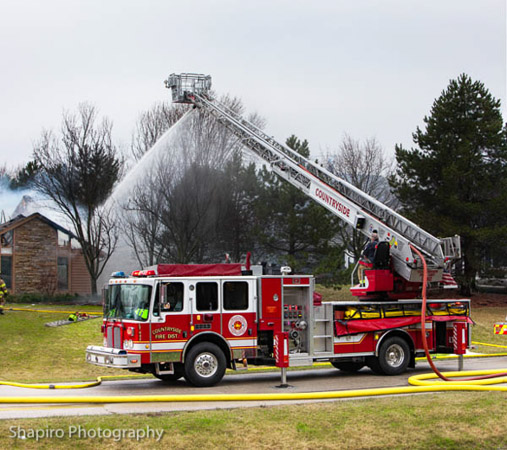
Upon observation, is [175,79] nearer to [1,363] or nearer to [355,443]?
[1,363]

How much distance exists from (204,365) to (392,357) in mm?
4488

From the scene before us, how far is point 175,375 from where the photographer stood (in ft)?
47.9

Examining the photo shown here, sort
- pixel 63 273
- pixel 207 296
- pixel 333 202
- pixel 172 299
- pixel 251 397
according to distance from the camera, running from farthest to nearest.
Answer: pixel 63 273 < pixel 333 202 < pixel 207 296 < pixel 172 299 < pixel 251 397

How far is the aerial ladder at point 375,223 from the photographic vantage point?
53.2 feet

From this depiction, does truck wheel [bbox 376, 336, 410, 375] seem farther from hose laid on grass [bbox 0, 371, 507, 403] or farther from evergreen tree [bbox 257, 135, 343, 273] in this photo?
evergreen tree [bbox 257, 135, 343, 273]

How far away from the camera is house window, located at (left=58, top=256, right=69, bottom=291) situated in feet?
128

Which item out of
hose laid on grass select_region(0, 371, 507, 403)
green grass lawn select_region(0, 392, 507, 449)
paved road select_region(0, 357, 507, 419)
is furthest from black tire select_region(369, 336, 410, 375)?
green grass lawn select_region(0, 392, 507, 449)

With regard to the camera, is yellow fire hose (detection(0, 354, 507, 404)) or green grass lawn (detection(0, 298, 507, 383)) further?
green grass lawn (detection(0, 298, 507, 383))

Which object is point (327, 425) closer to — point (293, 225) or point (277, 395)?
point (277, 395)

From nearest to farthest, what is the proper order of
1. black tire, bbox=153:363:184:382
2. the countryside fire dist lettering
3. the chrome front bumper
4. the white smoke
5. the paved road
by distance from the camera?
1. the paved road
2. the chrome front bumper
3. black tire, bbox=153:363:184:382
4. the countryside fire dist lettering
5. the white smoke

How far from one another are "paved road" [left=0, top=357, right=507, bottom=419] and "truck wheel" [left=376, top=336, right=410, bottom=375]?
0.20 meters

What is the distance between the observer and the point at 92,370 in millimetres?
18703

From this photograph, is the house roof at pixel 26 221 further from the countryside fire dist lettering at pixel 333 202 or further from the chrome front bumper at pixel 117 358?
the chrome front bumper at pixel 117 358

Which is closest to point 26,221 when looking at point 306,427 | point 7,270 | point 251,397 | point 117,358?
point 7,270
